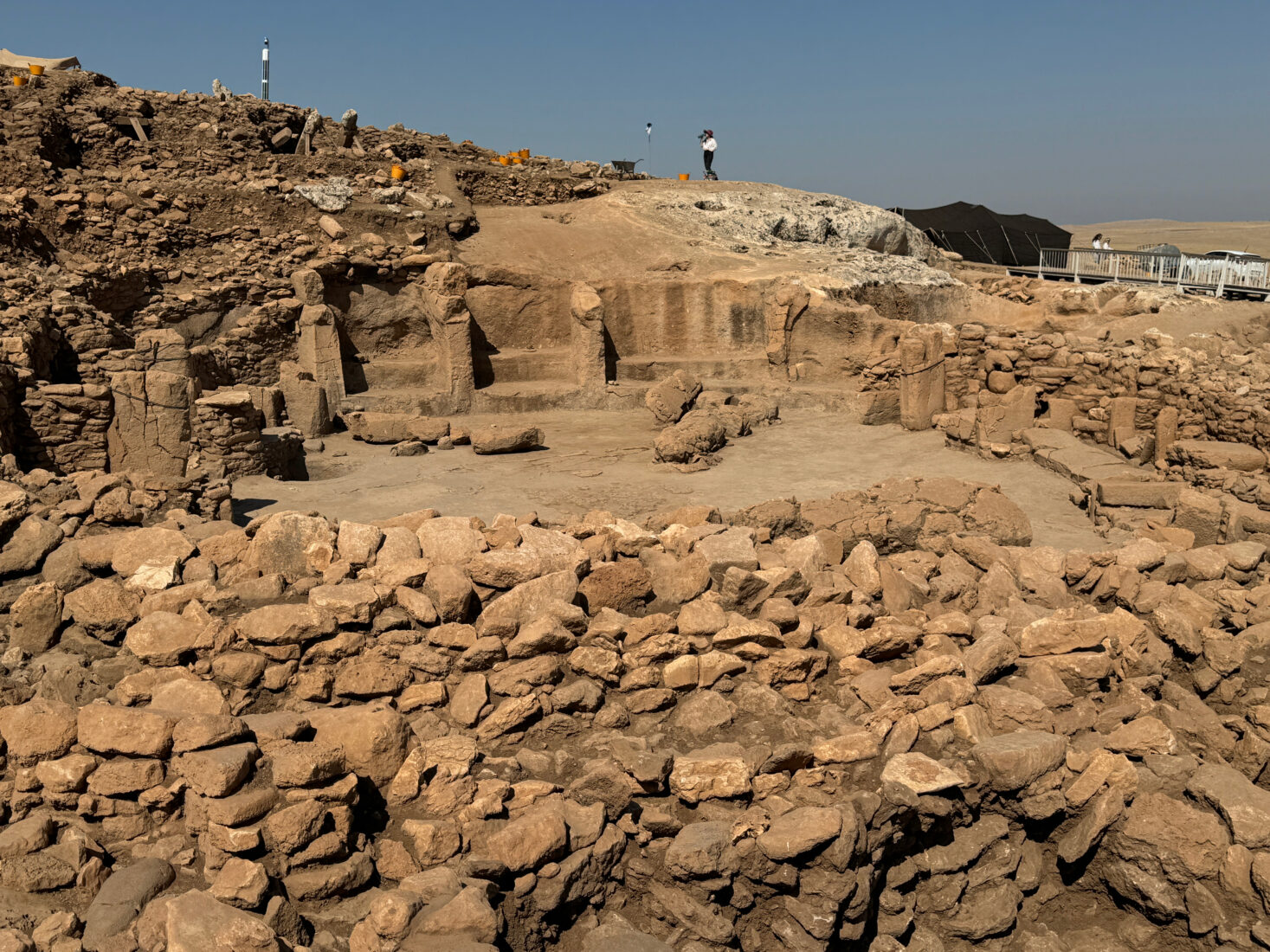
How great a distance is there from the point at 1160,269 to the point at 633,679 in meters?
15.9

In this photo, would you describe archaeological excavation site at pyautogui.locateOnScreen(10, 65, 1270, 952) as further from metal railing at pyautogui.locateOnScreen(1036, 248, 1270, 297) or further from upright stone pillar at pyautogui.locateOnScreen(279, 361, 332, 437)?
metal railing at pyautogui.locateOnScreen(1036, 248, 1270, 297)

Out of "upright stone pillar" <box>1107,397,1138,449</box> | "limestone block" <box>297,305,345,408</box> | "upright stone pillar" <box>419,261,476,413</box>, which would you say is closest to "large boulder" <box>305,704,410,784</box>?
"upright stone pillar" <box>1107,397,1138,449</box>

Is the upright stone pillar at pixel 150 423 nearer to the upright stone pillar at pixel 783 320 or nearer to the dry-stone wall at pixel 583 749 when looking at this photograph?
the dry-stone wall at pixel 583 749

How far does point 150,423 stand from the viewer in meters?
8.67

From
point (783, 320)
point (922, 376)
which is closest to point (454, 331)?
point (783, 320)

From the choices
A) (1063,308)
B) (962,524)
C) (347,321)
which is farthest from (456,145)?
(962,524)

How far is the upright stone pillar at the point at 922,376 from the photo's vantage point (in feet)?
40.7

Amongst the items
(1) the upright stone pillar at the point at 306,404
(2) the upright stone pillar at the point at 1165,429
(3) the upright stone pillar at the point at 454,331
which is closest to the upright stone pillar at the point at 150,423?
(1) the upright stone pillar at the point at 306,404

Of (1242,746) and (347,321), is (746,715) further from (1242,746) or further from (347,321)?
(347,321)

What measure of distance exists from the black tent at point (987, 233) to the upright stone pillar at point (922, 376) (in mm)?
11813

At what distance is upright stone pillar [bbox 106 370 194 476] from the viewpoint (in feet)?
28.3

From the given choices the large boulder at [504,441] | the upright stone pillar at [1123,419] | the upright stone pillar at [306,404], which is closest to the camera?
the upright stone pillar at [1123,419]

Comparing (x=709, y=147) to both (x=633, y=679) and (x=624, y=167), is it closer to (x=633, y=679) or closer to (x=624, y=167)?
(x=624, y=167)

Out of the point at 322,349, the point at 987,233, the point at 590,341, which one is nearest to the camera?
the point at 322,349
